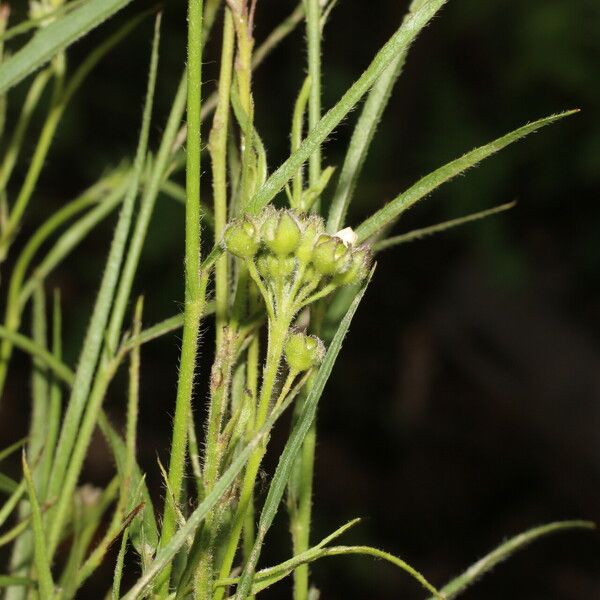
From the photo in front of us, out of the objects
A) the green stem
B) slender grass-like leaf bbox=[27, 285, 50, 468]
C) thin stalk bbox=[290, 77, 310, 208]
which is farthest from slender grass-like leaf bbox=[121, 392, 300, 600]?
slender grass-like leaf bbox=[27, 285, 50, 468]

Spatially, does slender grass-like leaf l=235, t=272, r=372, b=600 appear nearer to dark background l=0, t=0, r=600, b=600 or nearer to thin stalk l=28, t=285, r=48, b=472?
thin stalk l=28, t=285, r=48, b=472

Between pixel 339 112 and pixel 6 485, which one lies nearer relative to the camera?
pixel 339 112

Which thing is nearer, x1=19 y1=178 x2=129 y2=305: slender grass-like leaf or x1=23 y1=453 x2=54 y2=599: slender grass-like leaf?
x1=23 y1=453 x2=54 y2=599: slender grass-like leaf

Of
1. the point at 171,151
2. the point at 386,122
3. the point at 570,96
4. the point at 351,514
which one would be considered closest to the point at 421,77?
the point at 386,122

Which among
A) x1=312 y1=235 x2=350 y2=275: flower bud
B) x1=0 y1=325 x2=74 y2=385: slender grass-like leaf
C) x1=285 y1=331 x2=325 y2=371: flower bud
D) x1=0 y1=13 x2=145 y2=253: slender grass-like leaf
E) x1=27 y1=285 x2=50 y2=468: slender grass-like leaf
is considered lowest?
x1=27 y1=285 x2=50 y2=468: slender grass-like leaf

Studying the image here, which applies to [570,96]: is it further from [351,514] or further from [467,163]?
[467,163]

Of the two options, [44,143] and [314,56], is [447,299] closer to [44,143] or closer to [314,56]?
[44,143]

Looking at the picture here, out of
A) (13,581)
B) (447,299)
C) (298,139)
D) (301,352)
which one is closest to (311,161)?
(298,139)

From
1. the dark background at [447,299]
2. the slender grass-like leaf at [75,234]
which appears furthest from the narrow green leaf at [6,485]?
the dark background at [447,299]
